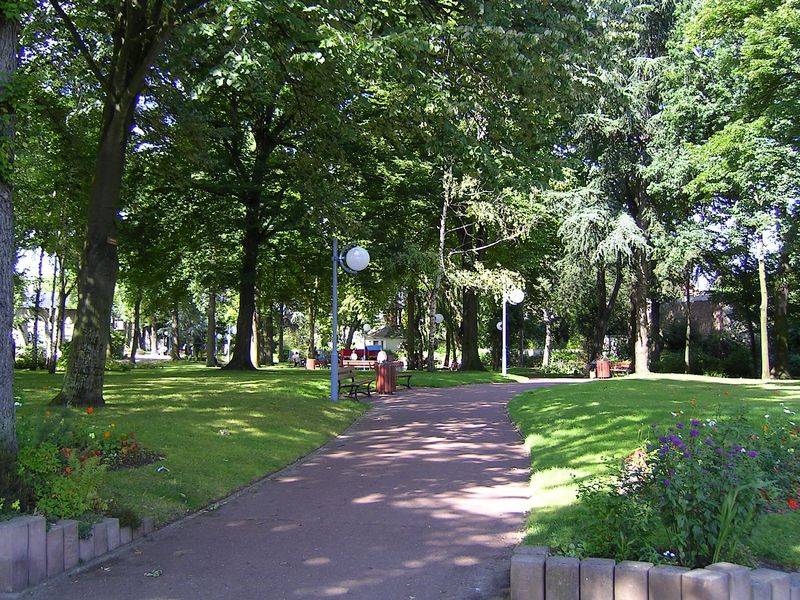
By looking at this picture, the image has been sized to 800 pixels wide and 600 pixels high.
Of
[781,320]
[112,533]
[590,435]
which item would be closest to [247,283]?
[590,435]

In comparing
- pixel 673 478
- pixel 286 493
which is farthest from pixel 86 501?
pixel 673 478

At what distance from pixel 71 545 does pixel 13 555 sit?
0.51 metres

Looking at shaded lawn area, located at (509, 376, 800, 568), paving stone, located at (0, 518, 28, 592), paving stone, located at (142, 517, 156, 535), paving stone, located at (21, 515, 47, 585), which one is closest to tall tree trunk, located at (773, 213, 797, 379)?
shaded lawn area, located at (509, 376, 800, 568)

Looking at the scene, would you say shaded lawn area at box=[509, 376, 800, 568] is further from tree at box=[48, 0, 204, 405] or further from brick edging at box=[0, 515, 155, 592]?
tree at box=[48, 0, 204, 405]

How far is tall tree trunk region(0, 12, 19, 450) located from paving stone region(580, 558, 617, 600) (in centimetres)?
458

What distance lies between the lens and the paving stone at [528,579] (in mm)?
4160

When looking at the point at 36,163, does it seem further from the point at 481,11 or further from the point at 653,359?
the point at 653,359

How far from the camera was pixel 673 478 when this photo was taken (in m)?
4.28

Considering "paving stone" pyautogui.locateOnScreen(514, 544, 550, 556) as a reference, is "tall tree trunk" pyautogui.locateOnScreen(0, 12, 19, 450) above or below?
above

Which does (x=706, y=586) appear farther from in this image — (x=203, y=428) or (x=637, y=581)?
(x=203, y=428)

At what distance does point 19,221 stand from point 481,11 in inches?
865

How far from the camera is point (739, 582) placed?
3840 millimetres

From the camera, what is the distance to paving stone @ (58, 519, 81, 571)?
503 cm

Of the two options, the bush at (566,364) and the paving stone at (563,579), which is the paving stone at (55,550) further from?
the bush at (566,364)
